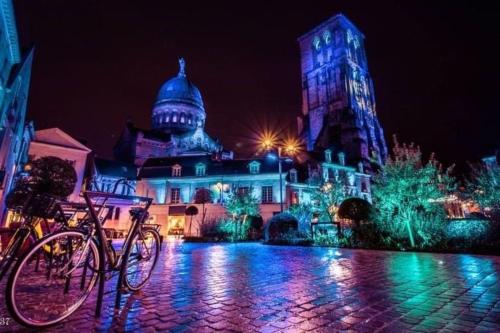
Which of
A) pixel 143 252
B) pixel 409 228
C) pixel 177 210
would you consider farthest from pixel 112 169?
pixel 143 252

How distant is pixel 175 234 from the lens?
3575cm

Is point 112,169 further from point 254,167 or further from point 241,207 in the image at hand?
point 241,207

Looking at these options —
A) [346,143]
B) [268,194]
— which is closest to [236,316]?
[268,194]

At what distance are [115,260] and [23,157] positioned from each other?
31.8 metres

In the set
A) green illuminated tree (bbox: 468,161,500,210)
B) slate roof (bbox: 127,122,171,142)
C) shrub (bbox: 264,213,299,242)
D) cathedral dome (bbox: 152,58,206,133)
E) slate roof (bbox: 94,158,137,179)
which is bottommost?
shrub (bbox: 264,213,299,242)

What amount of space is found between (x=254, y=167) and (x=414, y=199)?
23067 mm

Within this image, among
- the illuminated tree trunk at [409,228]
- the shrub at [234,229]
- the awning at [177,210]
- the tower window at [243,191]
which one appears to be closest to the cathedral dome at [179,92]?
the awning at [177,210]

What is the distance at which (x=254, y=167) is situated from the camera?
35.7m

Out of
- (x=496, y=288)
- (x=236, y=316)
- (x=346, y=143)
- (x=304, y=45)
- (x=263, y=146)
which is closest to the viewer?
(x=236, y=316)

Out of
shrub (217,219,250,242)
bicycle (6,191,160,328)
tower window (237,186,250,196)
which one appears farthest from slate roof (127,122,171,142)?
bicycle (6,191,160,328)

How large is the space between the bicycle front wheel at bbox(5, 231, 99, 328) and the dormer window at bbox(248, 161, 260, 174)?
101 feet

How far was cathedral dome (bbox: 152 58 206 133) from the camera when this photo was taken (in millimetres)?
64562

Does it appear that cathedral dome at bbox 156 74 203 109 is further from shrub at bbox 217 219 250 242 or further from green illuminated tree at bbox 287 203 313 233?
green illuminated tree at bbox 287 203 313 233

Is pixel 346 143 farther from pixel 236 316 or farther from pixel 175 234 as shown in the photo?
pixel 236 316
